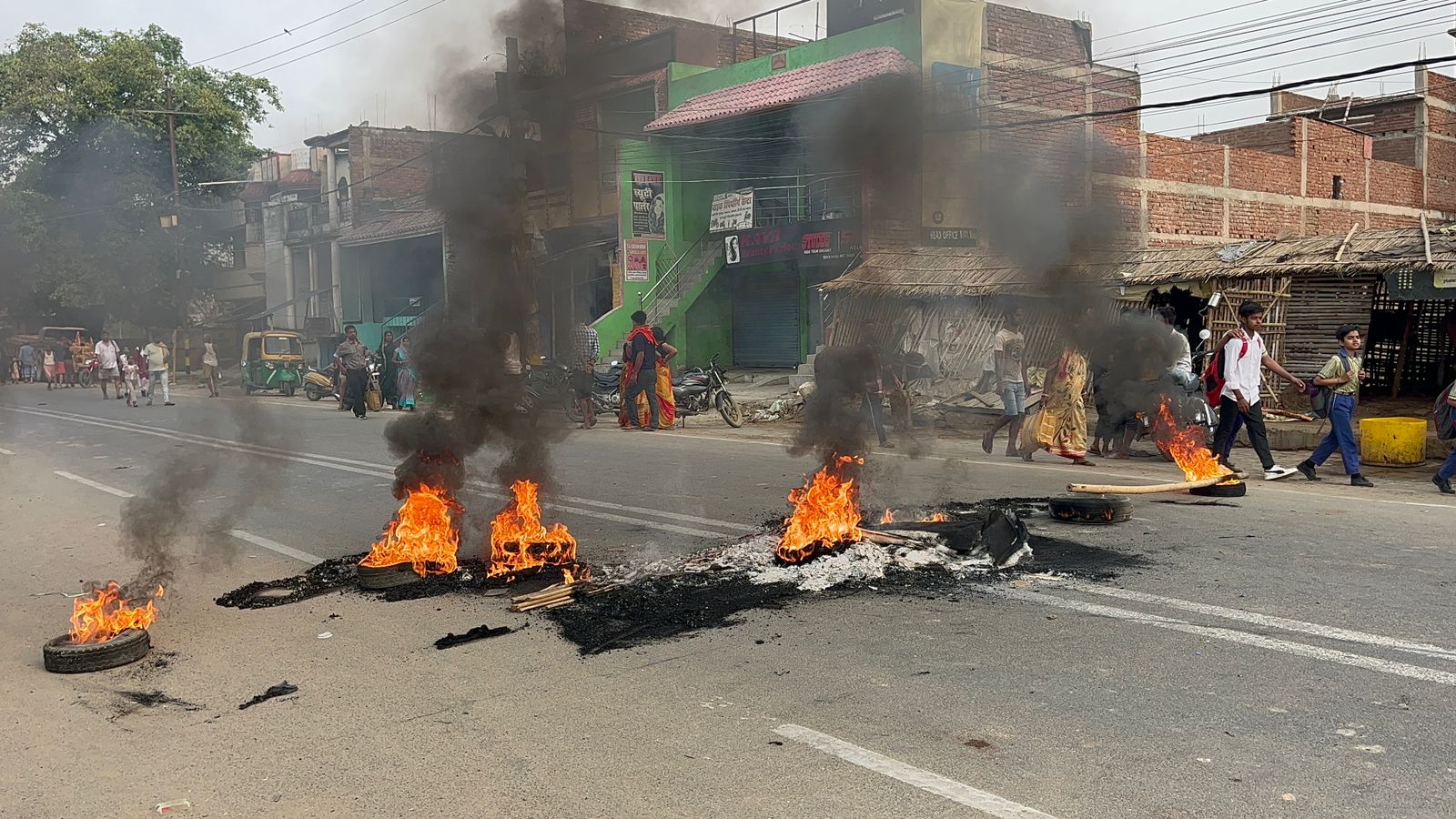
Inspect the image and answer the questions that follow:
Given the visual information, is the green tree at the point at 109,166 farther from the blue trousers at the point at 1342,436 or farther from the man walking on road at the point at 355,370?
the blue trousers at the point at 1342,436

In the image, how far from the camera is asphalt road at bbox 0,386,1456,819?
3057mm

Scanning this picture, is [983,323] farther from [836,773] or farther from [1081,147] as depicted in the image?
[836,773]

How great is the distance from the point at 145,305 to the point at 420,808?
67.6 feet

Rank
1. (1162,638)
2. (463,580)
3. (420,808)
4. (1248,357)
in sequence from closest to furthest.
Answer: (420,808), (1162,638), (463,580), (1248,357)

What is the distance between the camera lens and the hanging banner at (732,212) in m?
21.2

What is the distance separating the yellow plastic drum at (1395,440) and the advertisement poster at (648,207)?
48.9 ft

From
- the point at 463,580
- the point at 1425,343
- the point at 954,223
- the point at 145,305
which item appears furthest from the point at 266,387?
the point at 1425,343

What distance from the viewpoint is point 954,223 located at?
10.9 m

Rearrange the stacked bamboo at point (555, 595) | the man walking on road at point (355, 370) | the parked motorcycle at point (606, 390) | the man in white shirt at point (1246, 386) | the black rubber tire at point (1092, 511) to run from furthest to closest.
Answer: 1. the man walking on road at point (355, 370)
2. the parked motorcycle at point (606, 390)
3. the man in white shirt at point (1246, 386)
4. the black rubber tire at point (1092, 511)
5. the stacked bamboo at point (555, 595)

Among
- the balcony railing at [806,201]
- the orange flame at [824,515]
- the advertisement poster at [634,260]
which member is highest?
the balcony railing at [806,201]

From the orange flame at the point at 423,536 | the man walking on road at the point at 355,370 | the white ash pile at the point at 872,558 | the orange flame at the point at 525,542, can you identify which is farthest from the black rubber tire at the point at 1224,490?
the man walking on road at the point at 355,370

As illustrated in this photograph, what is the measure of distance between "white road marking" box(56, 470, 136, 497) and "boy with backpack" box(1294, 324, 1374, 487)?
11.3 metres

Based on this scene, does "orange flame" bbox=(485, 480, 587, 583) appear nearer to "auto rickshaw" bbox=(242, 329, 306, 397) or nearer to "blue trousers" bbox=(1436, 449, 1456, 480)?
"blue trousers" bbox=(1436, 449, 1456, 480)

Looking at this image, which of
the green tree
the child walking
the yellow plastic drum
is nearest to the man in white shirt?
the yellow plastic drum
